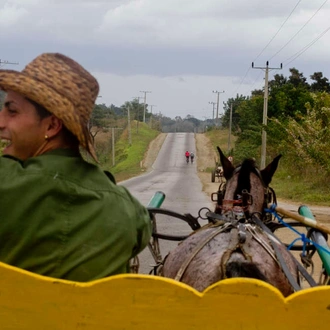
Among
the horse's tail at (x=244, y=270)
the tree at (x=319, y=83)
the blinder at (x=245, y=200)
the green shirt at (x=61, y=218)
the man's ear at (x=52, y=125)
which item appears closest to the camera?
the green shirt at (x=61, y=218)

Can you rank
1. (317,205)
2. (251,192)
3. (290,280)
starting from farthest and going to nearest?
1. (317,205)
2. (251,192)
3. (290,280)

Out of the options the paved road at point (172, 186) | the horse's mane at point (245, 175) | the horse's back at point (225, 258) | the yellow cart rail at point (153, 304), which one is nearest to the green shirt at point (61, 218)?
the yellow cart rail at point (153, 304)

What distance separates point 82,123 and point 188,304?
27.9 inches

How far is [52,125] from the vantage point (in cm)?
227

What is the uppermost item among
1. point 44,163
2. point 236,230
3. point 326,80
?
point 326,80

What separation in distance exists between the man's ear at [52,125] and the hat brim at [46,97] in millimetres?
61

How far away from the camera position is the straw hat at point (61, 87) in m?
2.20

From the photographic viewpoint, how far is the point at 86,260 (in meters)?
2.22

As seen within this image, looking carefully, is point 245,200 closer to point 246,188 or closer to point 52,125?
point 246,188

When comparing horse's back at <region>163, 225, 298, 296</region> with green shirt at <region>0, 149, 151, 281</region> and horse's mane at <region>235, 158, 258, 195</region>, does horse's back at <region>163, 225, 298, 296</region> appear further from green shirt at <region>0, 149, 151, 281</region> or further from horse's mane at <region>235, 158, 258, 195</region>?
green shirt at <region>0, 149, 151, 281</region>

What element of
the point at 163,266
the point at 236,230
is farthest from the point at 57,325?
the point at 163,266

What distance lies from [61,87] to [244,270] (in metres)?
1.65

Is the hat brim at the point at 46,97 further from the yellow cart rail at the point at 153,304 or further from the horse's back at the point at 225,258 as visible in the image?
the horse's back at the point at 225,258

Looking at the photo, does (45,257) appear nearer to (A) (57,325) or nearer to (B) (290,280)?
(A) (57,325)
